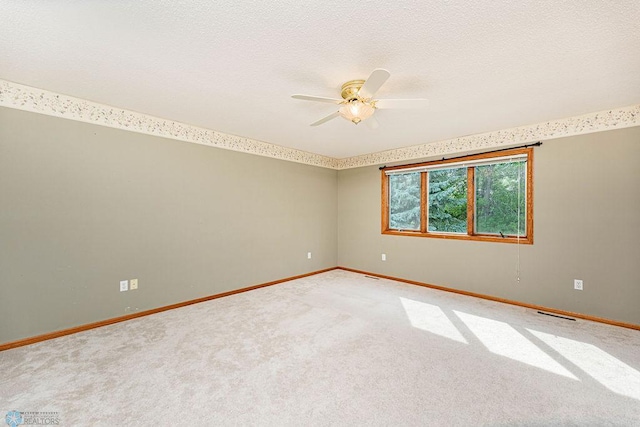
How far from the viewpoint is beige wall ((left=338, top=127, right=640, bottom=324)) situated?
2936mm

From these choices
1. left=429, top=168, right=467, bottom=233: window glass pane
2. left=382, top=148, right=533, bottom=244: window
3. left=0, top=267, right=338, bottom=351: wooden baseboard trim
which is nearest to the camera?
left=0, top=267, right=338, bottom=351: wooden baseboard trim

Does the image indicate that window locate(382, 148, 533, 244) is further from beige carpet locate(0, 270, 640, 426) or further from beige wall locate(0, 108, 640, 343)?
beige carpet locate(0, 270, 640, 426)

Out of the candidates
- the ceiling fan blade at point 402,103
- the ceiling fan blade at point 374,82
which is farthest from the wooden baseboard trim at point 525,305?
the ceiling fan blade at point 374,82

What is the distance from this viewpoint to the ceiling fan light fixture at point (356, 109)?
227cm

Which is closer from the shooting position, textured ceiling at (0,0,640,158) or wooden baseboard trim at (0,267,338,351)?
textured ceiling at (0,0,640,158)

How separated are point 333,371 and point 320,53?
2.34 m

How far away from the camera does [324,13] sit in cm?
153

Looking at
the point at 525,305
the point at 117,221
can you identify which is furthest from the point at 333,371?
the point at 525,305

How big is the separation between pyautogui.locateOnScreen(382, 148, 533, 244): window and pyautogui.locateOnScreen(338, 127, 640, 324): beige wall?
6.1 inches

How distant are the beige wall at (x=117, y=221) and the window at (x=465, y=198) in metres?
2.19

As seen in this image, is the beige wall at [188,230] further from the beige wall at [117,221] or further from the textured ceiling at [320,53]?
the textured ceiling at [320,53]

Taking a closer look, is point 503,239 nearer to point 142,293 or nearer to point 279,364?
point 279,364

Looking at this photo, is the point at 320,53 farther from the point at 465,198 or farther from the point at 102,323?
the point at 102,323

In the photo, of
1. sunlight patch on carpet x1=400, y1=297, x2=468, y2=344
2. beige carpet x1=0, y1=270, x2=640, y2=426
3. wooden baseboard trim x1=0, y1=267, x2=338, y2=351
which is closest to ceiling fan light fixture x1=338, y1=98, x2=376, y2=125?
beige carpet x1=0, y1=270, x2=640, y2=426
